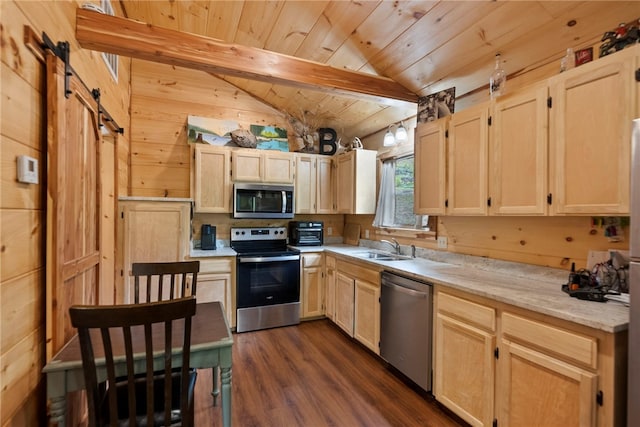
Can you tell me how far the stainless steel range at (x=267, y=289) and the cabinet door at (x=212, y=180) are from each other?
2.06ft

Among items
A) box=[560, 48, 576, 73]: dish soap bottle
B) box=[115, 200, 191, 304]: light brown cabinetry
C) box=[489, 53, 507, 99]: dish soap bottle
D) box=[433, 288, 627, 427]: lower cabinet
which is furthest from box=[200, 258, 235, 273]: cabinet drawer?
box=[560, 48, 576, 73]: dish soap bottle

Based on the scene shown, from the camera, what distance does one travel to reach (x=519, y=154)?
1902mm

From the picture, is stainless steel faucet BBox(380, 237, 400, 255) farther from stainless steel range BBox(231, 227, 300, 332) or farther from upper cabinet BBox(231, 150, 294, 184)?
upper cabinet BBox(231, 150, 294, 184)

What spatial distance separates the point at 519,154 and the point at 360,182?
1.98 metres

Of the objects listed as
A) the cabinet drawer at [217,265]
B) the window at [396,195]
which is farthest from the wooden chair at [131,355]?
the window at [396,195]

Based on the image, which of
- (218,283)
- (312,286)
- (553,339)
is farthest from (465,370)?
(218,283)

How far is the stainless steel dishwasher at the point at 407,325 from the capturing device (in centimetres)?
218

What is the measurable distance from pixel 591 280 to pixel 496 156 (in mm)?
904

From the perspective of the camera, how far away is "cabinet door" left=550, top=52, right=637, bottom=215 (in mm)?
1441

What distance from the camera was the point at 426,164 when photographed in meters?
2.65

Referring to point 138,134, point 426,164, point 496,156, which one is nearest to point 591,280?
point 496,156

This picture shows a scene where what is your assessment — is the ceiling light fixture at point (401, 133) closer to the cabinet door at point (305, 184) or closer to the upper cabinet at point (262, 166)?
the cabinet door at point (305, 184)

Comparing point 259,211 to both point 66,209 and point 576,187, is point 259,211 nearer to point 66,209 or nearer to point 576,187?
point 66,209

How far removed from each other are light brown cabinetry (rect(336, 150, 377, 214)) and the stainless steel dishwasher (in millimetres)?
1303
